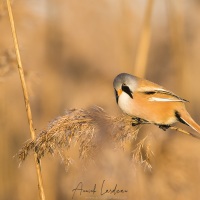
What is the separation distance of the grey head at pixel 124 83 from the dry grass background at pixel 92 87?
0.29 metres

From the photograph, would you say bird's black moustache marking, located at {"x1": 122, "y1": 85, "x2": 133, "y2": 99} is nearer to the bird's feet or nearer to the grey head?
the grey head

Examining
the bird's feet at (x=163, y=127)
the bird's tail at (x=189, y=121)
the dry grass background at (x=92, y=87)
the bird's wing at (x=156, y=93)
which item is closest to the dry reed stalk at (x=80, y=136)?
the dry grass background at (x=92, y=87)

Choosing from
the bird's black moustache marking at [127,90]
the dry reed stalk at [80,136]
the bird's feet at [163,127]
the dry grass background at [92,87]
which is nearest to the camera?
the dry reed stalk at [80,136]

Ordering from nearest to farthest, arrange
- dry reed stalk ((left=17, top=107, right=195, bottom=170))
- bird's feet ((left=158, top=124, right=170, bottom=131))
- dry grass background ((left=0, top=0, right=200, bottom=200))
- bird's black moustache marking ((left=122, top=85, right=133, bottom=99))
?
→ dry reed stalk ((left=17, top=107, right=195, bottom=170))
dry grass background ((left=0, top=0, right=200, bottom=200))
bird's feet ((left=158, top=124, right=170, bottom=131))
bird's black moustache marking ((left=122, top=85, right=133, bottom=99))

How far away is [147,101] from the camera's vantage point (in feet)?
12.2

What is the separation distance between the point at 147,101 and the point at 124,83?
0.25m

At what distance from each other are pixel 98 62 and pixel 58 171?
11.0 feet

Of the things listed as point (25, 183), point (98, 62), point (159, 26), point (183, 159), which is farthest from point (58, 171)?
Answer: point (159, 26)

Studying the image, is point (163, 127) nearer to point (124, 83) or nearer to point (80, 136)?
point (124, 83)

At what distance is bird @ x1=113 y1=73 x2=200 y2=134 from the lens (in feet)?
11.7

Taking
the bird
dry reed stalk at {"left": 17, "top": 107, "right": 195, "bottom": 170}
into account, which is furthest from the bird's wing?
dry reed stalk at {"left": 17, "top": 107, "right": 195, "bottom": 170}

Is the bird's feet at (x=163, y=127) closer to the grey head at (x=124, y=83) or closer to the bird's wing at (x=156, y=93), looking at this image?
the bird's wing at (x=156, y=93)

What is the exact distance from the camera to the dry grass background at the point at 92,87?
123 inches

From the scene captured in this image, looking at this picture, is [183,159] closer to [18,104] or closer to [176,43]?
[176,43]
